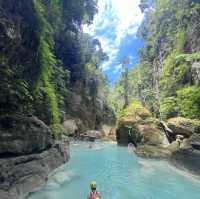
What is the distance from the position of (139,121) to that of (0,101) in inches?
893

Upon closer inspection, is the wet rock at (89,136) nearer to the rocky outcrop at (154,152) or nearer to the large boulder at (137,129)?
the large boulder at (137,129)

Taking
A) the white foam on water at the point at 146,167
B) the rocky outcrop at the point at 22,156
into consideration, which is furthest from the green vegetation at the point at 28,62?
the white foam on water at the point at 146,167

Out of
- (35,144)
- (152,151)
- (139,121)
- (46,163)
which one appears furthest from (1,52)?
(139,121)

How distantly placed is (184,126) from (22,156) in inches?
576

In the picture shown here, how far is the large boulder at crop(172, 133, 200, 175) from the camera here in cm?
1733

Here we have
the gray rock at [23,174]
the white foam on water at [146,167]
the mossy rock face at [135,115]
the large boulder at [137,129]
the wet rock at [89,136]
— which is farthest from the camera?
the wet rock at [89,136]

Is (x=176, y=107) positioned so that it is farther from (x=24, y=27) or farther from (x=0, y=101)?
(x=0, y=101)

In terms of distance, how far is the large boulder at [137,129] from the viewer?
29752 mm

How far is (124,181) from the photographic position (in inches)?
653

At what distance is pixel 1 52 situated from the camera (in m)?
14.2

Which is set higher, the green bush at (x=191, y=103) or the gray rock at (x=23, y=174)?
the green bush at (x=191, y=103)

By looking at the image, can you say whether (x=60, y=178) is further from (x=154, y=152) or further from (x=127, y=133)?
(x=127, y=133)

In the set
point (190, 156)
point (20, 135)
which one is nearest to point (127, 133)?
point (190, 156)

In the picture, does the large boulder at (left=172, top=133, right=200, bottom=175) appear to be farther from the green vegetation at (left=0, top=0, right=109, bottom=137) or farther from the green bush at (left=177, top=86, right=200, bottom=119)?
the green vegetation at (left=0, top=0, right=109, bottom=137)
